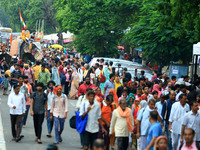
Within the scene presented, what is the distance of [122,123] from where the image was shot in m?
10.0

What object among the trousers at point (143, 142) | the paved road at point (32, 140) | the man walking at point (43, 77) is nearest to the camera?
the trousers at point (143, 142)

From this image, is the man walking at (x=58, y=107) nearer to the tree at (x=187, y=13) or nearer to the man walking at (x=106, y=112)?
the man walking at (x=106, y=112)

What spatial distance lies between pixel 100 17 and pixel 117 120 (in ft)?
84.0

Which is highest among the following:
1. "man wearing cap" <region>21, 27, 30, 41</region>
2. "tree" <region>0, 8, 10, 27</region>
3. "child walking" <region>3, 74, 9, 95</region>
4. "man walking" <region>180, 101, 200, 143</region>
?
"tree" <region>0, 8, 10, 27</region>

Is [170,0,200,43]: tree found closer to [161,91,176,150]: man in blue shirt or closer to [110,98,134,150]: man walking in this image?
[161,91,176,150]: man in blue shirt

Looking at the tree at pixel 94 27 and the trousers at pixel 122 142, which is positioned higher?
the tree at pixel 94 27

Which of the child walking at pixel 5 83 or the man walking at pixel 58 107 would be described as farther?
the child walking at pixel 5 83

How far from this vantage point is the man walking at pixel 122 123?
9992 millimetres

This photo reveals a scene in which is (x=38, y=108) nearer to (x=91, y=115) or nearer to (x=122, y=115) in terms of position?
(x=91, y=115)

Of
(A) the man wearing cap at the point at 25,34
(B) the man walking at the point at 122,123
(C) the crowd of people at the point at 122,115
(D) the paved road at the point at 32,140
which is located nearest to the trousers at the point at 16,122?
(C) the crowd of people at the point at 122,115

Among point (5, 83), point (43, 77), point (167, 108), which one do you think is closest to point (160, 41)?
point (43, 77)

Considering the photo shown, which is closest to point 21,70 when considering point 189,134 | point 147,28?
point 147,28

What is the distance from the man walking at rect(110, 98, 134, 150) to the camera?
9992 mm

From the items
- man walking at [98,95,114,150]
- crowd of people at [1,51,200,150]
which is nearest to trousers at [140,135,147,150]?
crowd of people at [1,51,200,150]
